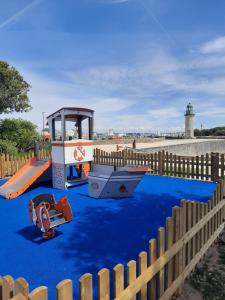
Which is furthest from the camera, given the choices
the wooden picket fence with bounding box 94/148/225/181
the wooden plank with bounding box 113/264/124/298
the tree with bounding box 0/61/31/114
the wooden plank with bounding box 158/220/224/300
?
the tree with bounding box 0/61/31/114

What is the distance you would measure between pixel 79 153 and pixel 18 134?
10451 mm

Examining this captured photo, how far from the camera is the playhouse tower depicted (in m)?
9.16

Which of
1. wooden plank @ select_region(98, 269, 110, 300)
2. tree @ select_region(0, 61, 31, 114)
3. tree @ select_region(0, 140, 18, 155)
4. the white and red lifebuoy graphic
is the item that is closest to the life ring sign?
the white and red lifebuoy graphic

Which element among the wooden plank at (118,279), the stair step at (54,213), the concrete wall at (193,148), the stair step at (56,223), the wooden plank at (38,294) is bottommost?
the stair step at (56,223)

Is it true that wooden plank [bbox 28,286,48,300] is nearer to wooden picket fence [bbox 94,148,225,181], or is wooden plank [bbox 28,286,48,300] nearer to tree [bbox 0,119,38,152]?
wooden picket fence [bbox 94,148,225,181]

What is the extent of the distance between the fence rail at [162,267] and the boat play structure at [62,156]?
→ 582cm

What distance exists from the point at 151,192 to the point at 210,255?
171 inches

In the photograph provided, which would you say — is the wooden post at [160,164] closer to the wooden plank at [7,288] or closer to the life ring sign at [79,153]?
the life ring sign at [79,153]

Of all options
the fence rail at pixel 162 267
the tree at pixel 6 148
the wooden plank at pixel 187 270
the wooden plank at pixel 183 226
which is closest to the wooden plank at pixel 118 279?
the fence rail at pixel 162 267

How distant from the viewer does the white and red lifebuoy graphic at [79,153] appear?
373 inches

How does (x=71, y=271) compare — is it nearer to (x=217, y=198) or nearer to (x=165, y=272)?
(x=165, y=272)

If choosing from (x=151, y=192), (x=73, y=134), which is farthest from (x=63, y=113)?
(x=151, y=192)

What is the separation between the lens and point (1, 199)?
8.27 metres

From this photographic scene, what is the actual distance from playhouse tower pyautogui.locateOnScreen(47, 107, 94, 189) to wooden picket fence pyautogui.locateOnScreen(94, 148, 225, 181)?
2.89 meters
